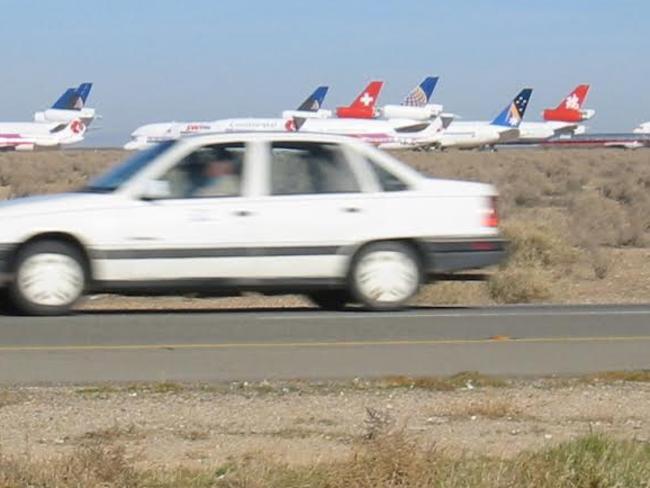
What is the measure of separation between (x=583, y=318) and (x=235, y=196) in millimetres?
3617

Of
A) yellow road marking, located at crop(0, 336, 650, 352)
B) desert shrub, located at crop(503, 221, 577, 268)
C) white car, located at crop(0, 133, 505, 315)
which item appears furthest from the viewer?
desert shrub, located at crop(503, 221, 577, 268)

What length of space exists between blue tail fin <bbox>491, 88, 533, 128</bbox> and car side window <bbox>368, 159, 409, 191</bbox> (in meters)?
118

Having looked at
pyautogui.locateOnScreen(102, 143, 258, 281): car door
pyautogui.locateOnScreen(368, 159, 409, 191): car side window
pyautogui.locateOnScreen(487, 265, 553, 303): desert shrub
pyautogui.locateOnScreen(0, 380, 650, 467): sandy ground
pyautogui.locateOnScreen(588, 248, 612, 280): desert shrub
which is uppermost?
pyautogui.locateOnScreen(588, 248, 612, 280): desert shrub

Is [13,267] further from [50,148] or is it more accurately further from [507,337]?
[50,148]

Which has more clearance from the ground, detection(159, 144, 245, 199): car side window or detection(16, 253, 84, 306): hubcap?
detection(159, 144, 245, 199): car side window

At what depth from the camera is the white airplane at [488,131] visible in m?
126

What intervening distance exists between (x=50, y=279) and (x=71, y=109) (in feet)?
438

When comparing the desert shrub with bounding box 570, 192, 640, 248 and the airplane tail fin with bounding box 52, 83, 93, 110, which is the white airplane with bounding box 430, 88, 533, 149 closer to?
the airplane tail fin with bounding box 52, 83, 93, 110

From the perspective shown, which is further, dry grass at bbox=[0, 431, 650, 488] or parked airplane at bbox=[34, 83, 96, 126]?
parked airplane at bbox=[34, 83, 96, 126]

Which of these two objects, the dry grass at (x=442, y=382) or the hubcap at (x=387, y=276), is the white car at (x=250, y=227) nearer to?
the hubcap at (x=387, y=276)

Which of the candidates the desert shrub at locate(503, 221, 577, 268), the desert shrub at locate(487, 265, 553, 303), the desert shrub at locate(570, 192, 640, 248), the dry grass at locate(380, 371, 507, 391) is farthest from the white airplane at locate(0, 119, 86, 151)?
the dry grass at locate(380, 371, 507, 391)

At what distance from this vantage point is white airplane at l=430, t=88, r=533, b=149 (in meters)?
126

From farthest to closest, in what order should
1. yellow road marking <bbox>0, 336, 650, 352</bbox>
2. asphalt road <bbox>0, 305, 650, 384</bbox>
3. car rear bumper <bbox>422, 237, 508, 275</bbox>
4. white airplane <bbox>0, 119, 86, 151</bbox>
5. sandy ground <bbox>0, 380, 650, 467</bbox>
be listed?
white airplane <bbox>0, 119, 86, 151</bbox>, car rear bumper <bbox>422, 237, 508, 275</bbox>, yellow road marking <bbox>0, 336, 650, 352</bbox>, asphalt road <bbox>0, 305, 650, 384</bbox>, sandy ground <bbox>0, 380, 650, 467</bbox>

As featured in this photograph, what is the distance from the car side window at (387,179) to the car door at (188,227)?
4.25 feet
